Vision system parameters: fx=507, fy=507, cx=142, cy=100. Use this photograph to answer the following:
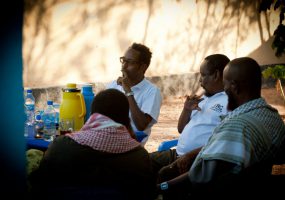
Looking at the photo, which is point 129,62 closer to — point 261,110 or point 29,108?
point 29,108

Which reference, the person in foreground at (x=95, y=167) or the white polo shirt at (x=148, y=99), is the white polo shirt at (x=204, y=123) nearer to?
the white polo shirt at (x=148, y=99)

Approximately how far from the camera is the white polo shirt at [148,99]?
371 cm

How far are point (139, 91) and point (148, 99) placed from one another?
0.42ft

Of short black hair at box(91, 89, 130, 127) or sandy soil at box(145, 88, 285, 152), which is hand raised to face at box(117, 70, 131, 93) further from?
sandy soil at box(145, 88, 285, 152)

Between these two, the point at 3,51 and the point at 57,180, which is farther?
the point at 57,180

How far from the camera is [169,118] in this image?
28.0ft

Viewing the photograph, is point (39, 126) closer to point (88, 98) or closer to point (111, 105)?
point (88, 98)

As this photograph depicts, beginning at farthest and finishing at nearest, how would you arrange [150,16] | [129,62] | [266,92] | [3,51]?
[266,92] → [150,16] → [129,62] → [3,51]

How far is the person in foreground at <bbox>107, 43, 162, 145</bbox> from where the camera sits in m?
3.62

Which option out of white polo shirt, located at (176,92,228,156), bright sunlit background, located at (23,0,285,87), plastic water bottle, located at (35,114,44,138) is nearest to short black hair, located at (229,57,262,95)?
white polo shirt, located at (176,92,228,156)

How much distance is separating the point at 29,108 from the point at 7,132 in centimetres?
231

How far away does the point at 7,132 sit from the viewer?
1.33 metres

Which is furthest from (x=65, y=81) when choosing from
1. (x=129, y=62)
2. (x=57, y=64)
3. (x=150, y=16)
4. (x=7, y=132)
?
(x=7, y=132)

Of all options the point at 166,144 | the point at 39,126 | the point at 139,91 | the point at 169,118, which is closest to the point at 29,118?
the point at 39,126
